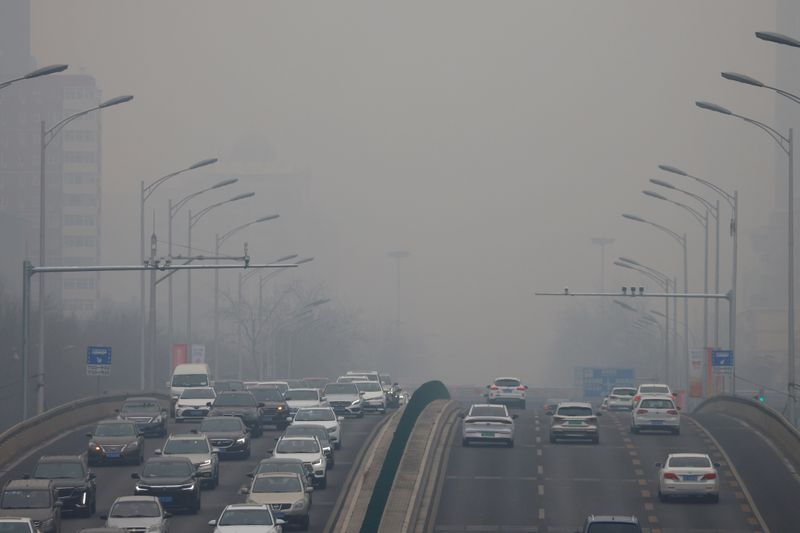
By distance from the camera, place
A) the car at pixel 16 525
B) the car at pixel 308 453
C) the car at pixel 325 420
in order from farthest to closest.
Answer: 1. the car at pixel 325 420
2. the car at pixel 308 453
3. the car at pixel 16 525

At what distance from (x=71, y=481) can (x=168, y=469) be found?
2.53 metres

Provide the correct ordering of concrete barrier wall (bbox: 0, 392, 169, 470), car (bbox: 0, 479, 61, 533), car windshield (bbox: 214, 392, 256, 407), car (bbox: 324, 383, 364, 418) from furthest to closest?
car (bbox: 324, 383, 364, 418) → car windshield (bbox: 214, 392, 256, 407) → concrete barrier wall (bbox: 0, 392, 169, 470) → car (bbox: 0, 479, 61, 533)

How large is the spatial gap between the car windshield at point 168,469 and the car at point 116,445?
7.54 m

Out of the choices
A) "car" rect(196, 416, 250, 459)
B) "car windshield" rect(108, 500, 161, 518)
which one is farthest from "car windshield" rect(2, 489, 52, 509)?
"car" rect(196, 416, 250, 459)

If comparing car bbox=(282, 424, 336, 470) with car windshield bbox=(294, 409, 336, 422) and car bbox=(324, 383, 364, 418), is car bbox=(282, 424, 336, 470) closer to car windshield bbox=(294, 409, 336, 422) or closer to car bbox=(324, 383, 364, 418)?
car windshield bbox=(294, 409, 336, 422)

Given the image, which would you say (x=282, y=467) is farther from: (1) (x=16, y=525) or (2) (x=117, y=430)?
(1) (x=16, y=525)

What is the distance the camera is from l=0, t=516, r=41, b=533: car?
92.1 feet

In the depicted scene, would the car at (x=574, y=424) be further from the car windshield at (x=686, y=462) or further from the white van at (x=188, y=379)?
the white van at (x=188, y=379)

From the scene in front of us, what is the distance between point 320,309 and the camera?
631ft

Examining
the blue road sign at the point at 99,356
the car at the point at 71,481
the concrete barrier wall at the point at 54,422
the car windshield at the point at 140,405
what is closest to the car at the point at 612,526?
the car at the point at 71,481

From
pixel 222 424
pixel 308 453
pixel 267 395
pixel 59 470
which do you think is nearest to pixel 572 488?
pixel 308 453

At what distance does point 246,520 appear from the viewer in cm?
3133

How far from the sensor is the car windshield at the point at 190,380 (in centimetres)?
6588

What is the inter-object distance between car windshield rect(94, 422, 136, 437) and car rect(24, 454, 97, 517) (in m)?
8.03
